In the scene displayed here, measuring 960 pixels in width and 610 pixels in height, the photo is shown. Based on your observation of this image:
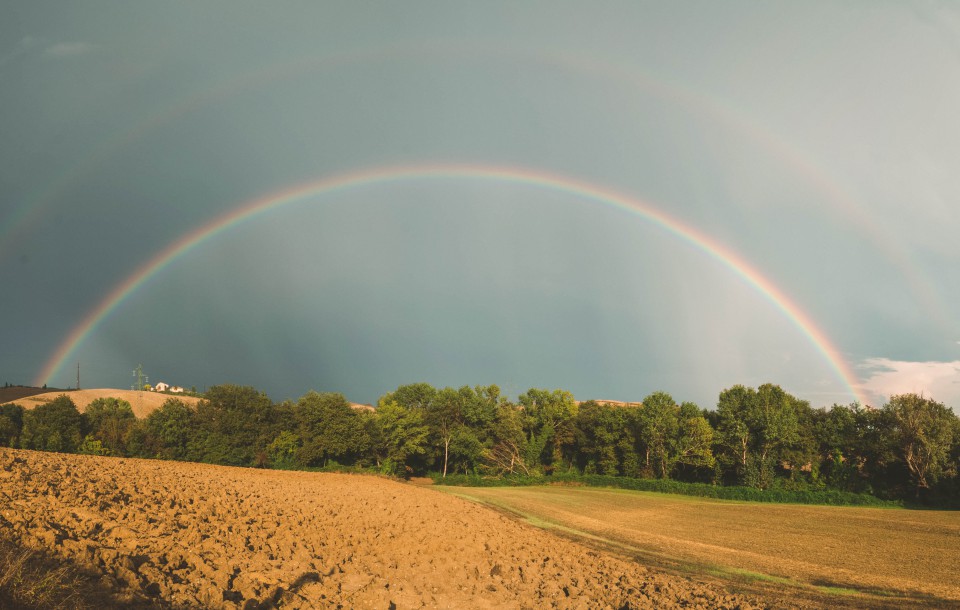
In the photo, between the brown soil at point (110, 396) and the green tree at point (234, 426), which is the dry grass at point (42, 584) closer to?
the green tree at point (234, 426)

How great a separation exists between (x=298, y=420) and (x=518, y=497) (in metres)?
31.4

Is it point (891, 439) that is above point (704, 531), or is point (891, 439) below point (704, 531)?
above

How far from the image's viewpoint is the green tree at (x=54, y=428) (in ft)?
205

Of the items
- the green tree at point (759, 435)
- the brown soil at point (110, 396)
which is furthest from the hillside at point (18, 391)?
the green tree at point (759, 435)

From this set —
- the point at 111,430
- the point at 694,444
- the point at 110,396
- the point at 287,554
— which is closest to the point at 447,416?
the point at 694,444

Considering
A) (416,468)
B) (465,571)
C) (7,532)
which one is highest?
(7,532)

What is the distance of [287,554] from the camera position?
15414mm

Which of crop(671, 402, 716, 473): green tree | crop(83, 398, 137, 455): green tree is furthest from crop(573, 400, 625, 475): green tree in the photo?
crop(83, 398, 137, 455): green tree

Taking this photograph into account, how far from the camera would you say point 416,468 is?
276 feet

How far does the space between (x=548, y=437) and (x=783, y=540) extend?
62.1 m

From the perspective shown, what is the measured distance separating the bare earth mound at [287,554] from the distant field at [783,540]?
4417 millimetres

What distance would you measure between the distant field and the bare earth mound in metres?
4.42

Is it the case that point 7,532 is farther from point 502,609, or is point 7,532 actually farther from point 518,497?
point 518,497

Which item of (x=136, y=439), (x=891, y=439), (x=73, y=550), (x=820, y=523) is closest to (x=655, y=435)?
(x=891, y=439)
